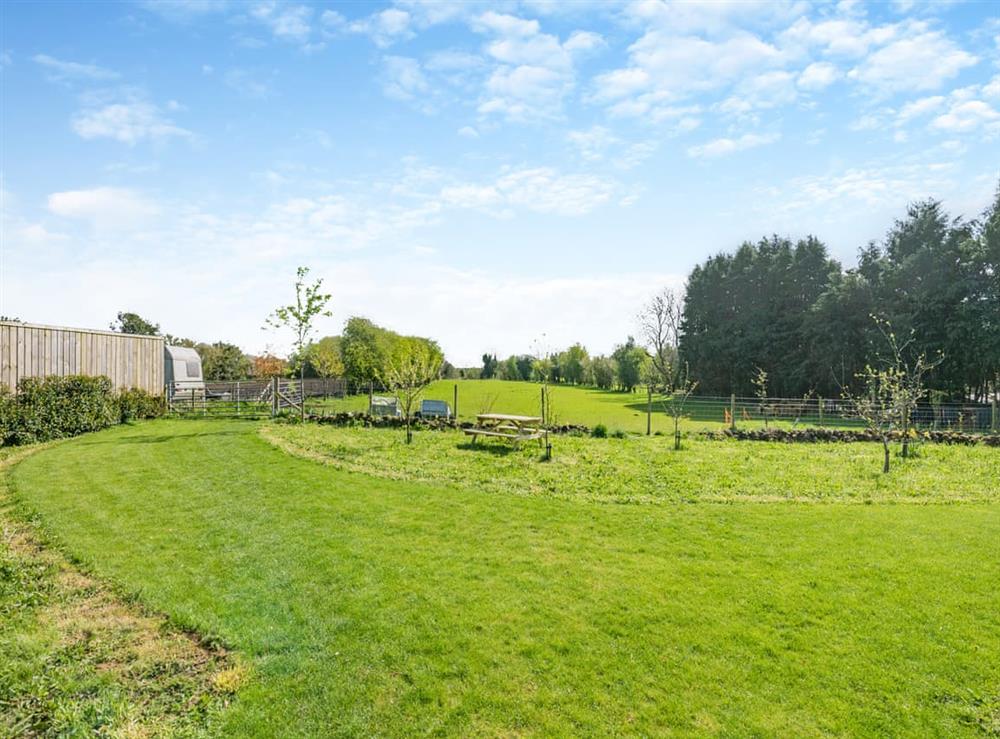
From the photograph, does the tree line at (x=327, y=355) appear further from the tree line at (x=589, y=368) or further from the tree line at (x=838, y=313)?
the tree line at (x=838, y=313)

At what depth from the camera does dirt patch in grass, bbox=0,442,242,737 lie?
138 inches

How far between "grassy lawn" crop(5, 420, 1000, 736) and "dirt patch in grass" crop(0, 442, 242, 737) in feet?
0.65

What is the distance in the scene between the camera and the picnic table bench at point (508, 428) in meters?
13.8

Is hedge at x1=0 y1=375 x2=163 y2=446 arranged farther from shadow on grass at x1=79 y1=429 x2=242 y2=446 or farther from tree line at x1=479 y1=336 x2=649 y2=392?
tree line at x1=479 y1=336 x2=649 y2=392

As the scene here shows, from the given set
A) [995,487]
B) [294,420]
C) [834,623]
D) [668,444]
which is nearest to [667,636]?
[834,623]

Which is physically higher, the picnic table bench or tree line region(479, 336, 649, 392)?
tree line region(479, 336, 649, 392)

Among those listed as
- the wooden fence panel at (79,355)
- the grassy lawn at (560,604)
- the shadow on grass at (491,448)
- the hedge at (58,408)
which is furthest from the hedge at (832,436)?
the wooden fence panel at (79,355)

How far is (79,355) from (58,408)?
11.8 ft

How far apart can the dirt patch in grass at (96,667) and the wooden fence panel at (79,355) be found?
12.5 metres

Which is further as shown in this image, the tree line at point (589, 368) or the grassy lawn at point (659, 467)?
the tree line at point (589, 368)

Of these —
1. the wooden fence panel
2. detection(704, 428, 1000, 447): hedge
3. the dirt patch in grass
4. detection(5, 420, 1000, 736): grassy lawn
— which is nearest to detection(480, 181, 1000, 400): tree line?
detection(704, 428, 1000, 447): hedge

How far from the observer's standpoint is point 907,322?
29672 mm

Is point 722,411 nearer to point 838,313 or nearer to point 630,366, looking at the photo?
point 838,313

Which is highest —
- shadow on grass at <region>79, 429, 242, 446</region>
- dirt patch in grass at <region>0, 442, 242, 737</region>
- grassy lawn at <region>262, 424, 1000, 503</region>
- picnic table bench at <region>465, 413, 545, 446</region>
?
picnic table bench at <region>465, 413, 545, 446</region>
